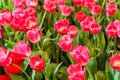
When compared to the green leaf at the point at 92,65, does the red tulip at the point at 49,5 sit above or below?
above

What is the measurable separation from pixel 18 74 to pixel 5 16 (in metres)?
0.25

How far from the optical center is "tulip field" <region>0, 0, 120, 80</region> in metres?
0.93

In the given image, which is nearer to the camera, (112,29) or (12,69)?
(12,69)

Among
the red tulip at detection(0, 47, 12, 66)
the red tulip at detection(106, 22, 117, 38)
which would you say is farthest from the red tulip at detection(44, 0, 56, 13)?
the red tulip at detection(0, 47, 12, 66)

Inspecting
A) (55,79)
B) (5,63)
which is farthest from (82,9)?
(5,63)

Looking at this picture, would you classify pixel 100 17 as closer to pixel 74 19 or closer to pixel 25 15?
pixel 74 19

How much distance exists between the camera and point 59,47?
1188 millimetres

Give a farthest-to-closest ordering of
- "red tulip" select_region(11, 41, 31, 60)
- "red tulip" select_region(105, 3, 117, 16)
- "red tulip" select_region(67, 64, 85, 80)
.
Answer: "red tulip" select_region(105, 3, 117, 16), "red tulip" select_region(11, 41, 31, 60), "red tulip" select_region(67, 64, 85, 80)

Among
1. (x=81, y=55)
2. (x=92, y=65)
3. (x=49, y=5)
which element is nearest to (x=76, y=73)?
(x=81, y=55)

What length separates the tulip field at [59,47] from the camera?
3.05 ft

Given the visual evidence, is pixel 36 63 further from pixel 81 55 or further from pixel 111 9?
pixel 111 9

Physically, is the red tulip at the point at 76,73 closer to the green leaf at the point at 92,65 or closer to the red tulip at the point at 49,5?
the green leaf at the point at 92,65

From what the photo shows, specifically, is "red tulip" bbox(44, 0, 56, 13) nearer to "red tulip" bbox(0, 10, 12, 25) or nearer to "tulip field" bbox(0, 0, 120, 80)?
"tulip field" bbox(0, 0, 120, 80)

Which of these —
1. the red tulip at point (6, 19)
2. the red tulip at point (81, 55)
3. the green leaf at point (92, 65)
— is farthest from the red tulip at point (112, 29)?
the red tulip at point (6, 19)
